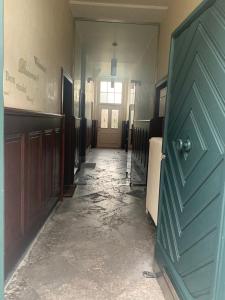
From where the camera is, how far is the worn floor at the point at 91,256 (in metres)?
Answer: 1.83

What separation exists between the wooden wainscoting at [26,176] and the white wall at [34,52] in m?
0.17

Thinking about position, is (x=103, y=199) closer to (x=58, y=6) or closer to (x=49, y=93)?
(x=49, y=93)

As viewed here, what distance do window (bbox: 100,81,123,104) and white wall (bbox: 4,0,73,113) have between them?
24.3 ft

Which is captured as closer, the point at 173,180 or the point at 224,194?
the point at 224,194

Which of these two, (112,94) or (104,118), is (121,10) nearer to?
(112,94)

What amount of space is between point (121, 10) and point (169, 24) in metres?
0.82

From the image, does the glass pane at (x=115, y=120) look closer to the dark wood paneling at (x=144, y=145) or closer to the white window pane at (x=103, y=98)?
the white window pane at (x=103, y=98)

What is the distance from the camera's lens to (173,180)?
1.84 m

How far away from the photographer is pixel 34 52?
2.42m

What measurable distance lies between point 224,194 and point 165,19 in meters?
3.86

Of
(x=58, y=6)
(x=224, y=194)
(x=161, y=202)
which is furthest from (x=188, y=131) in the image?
(x=58, y=6)

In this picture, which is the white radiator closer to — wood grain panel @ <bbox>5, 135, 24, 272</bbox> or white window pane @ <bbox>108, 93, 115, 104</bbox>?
wood grain panel @ <bbox>5, 135, 24, 272</bbox>

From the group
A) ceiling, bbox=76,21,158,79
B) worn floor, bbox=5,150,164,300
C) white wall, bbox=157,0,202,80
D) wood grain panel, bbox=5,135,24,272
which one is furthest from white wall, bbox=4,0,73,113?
white wall, bbox=157,0,202,80

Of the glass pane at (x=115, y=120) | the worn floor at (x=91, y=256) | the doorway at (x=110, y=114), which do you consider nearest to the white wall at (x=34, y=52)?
the worn floor at (x=91, y=256)
